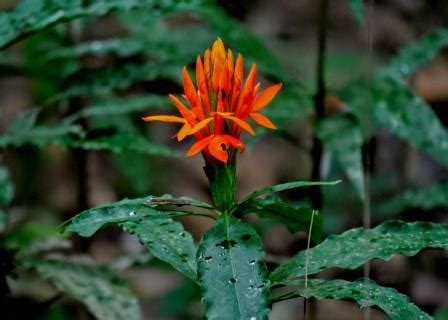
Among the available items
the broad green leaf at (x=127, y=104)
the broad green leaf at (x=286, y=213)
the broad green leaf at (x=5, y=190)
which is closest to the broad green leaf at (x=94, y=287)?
the broad green leaf at (x=5, y=190)

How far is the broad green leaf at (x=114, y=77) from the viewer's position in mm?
1716

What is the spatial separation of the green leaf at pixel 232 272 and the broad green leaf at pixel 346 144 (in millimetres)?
587

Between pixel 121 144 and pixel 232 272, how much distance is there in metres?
0.63

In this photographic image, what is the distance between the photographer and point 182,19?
3.37 metres

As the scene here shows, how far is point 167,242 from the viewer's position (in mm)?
1033

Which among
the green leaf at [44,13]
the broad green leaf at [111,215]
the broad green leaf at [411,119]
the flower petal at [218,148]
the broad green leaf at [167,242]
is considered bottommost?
the broad green leaf at [167,242]

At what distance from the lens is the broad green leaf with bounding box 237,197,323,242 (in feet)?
3.24

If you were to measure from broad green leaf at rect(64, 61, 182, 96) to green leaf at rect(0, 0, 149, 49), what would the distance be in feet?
1.13

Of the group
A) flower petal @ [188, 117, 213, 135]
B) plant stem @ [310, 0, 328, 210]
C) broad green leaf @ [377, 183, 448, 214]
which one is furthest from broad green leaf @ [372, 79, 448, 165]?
flower petal @ [188, 117, 213, 135]

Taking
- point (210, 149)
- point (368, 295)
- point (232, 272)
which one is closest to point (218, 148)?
point (210, 149)

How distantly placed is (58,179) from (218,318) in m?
2.45

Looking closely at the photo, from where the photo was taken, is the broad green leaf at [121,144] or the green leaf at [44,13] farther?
the broad green leaf at [121,144]

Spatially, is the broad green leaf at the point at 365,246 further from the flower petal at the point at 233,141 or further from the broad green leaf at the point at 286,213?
the flower petal at the point at 233,141

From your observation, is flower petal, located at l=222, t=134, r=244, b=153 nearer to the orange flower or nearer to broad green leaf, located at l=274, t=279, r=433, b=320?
the orange flower
